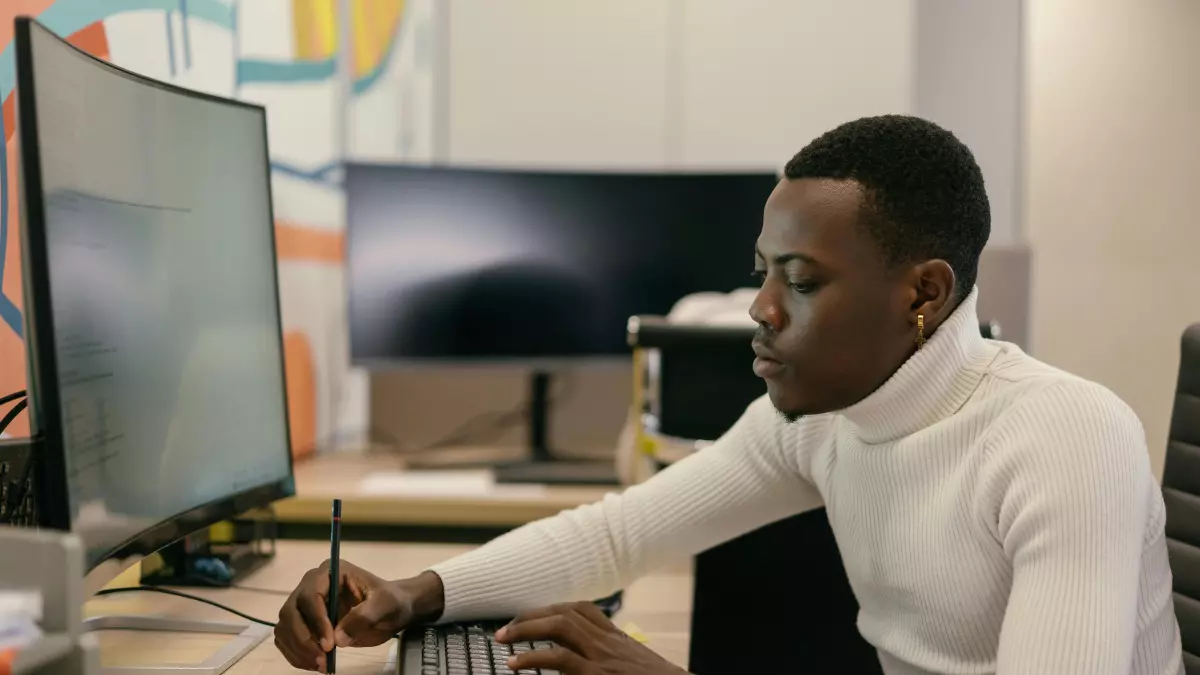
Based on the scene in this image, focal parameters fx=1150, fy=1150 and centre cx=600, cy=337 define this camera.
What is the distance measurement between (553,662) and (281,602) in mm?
412

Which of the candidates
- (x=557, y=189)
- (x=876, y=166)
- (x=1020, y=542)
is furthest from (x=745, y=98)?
(x=1020, y=542)

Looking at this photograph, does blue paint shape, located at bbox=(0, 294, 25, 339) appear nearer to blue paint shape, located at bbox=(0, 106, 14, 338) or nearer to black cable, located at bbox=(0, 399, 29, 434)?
blue paint shape, located at bbox=(0, 106, 14, 338)

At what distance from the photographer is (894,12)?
9.00ft

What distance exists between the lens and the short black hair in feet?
3.23

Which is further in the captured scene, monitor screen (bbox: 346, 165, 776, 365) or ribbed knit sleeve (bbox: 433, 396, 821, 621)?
monitor screen (bbox: 346, 165, 776, 365)

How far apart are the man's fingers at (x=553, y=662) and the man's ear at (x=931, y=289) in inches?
16.3

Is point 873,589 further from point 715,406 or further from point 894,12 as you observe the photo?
point 894,12

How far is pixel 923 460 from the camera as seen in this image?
1.04 meters

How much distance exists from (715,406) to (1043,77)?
1.68 m

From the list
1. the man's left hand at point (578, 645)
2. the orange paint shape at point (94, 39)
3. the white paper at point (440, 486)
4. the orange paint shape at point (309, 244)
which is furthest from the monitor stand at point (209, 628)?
the orange paint shape at point (309, 244)

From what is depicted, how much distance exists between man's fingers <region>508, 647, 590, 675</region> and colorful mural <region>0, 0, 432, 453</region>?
89 cm

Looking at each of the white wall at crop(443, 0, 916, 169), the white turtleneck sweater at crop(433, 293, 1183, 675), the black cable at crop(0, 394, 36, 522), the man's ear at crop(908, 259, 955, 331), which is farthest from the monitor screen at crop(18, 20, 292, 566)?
the white wall at crop(443, 0, 916, 169)

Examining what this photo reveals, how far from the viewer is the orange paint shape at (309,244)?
2.14m

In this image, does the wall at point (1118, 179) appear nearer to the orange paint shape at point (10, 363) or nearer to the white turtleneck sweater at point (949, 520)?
the white turtleneck sweater at point (949, 520)
